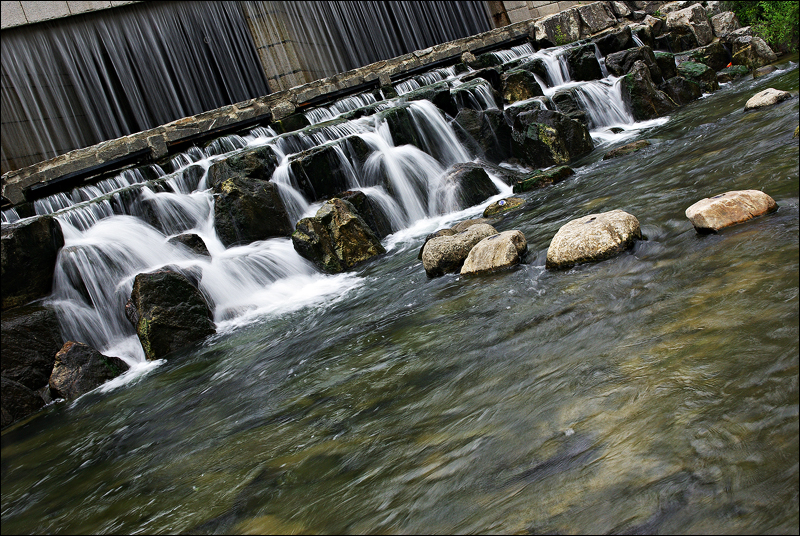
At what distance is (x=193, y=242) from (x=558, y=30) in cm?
1623

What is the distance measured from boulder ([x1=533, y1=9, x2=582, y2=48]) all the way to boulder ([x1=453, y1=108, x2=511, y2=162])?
970 cm

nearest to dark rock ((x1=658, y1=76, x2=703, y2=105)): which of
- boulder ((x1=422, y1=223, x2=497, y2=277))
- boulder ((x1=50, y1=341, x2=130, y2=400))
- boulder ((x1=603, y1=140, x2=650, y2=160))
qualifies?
boulder ((x1=603, y1=140, x2=650, y2=160))

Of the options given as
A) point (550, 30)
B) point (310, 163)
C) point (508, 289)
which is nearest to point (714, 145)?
point (508, 289)

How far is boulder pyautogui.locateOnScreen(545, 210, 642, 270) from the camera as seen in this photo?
181 inches

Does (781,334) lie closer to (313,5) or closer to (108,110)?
(108,110)

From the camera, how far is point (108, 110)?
50.8 ft

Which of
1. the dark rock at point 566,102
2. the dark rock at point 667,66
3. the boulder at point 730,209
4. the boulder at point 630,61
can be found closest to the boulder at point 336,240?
the boulder at point 730,209

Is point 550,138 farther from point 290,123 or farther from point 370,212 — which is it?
point 290,123

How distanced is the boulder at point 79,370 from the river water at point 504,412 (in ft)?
1.88

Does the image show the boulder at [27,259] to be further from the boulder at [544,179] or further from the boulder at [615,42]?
the boulder at [615,42]

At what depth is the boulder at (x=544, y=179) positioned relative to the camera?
9.30 metres

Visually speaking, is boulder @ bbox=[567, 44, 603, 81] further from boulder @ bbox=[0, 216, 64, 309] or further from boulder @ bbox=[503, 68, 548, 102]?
boulder @ bbox=[0, 216, 64, 309]

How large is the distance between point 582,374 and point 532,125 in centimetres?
877

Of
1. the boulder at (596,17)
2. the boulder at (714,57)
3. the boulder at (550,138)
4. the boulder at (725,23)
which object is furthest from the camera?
the boulder at (596,17)
